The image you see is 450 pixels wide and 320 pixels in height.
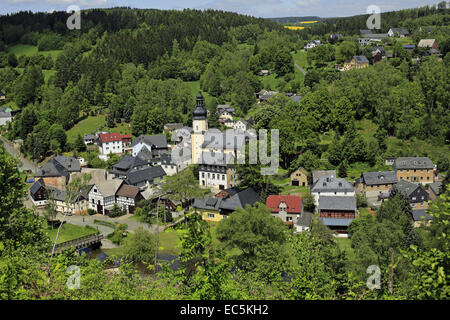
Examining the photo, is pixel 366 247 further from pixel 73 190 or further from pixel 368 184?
pixel 73 190

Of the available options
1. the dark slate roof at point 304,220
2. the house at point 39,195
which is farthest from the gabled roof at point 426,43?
the house at point 39,195

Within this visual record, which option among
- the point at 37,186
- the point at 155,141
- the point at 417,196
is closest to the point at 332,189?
the point at 417,196

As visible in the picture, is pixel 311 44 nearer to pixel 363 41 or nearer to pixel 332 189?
pixel 363 41

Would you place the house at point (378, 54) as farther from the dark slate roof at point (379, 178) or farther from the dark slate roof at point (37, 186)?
the dark slate roof at point (37, 186)

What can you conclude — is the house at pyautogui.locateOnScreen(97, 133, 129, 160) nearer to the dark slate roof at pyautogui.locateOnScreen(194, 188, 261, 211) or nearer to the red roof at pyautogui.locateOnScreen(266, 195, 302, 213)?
the dark slate roof at pyautogui.locateOnScreen(194, 188, 261, 211)

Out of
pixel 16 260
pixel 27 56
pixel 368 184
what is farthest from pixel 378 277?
pixel 27 56

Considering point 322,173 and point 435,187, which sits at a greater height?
point 322,173
